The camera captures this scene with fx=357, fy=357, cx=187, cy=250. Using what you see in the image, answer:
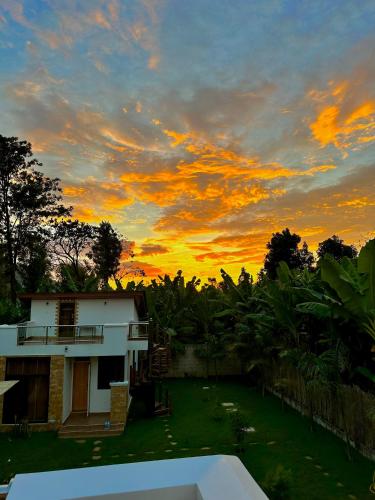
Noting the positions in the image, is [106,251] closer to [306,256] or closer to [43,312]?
[306,256]

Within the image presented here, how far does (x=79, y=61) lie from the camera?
1292cm

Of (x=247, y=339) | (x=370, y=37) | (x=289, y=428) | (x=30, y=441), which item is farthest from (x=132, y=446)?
(x=370, y=37)

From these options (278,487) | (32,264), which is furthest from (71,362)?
(32,264)

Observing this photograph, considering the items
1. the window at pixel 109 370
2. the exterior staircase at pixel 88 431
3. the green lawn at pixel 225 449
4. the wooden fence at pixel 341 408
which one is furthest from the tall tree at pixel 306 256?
the exterior staircase at pixel 88 431

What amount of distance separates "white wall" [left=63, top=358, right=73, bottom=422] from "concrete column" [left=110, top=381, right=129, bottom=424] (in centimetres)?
204

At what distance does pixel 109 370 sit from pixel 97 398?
49.7 inches

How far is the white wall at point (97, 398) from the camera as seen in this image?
15.5m

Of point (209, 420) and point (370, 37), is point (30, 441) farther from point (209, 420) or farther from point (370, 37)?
point (370, 37)

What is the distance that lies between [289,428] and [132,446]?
19.0 ft

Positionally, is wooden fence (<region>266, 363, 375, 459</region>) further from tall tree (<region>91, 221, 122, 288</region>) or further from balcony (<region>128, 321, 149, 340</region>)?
tall tree (<region>91, 221, 122, 288</region>)

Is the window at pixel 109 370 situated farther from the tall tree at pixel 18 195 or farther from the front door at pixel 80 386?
the tall tree at pixel 18 195

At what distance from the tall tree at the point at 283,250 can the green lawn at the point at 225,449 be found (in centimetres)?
1973

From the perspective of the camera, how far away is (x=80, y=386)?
51.6 ft

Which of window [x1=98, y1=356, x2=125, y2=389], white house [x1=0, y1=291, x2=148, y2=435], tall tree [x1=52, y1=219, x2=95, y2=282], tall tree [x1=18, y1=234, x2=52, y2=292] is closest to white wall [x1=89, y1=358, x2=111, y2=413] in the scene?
white house [x1=0, y1=291, x2=148, y2=435]
